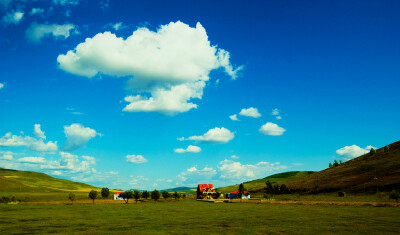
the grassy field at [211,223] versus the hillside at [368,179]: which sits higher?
the hillside at [368,179]

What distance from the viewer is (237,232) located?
38.2 meters

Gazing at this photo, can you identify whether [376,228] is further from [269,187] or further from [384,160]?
[384,160]

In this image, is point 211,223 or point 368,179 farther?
point 368,179

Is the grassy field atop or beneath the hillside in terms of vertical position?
beneath

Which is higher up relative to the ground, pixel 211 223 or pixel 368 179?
pixel 368 179

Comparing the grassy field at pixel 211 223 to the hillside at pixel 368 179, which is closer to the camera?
the grassy field at pixel 211 223

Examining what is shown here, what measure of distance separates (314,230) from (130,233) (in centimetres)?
2452

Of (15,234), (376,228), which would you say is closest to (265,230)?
(376,228)

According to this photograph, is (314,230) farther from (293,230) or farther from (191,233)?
(191,233)

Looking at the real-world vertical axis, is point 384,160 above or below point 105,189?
above

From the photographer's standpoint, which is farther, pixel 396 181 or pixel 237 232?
pixel 396 181

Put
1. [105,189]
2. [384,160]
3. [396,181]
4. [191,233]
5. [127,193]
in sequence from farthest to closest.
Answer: [384,160]
[105,189]
[127,193]
[396,181]
[191,233]

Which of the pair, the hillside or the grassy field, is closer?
the grassy field

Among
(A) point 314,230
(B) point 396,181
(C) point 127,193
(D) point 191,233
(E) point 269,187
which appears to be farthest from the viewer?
(E) point 269,187
